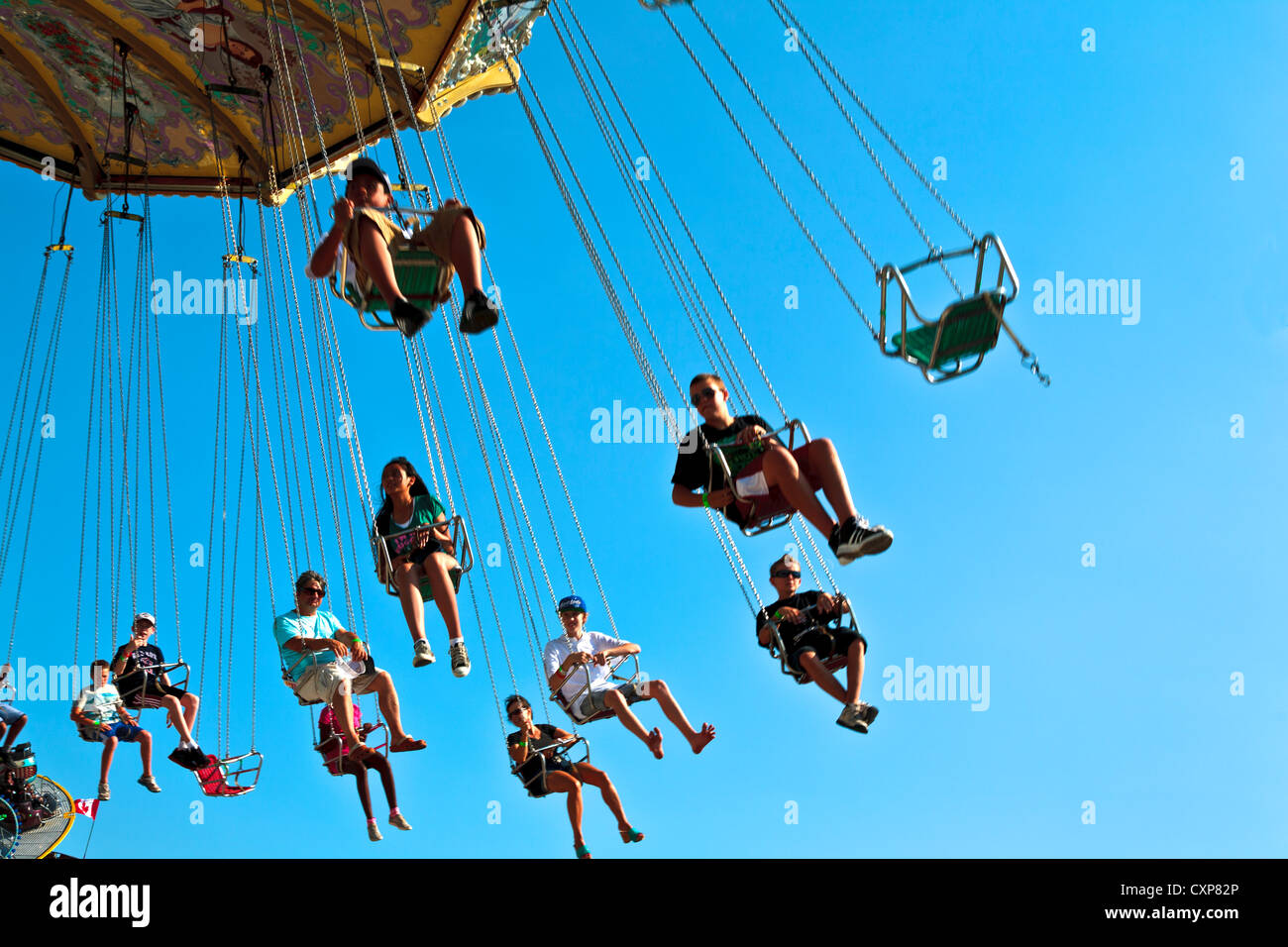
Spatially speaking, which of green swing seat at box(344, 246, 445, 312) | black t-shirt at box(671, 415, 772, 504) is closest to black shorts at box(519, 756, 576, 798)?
black t-shirt at box(671, 415, 772, 504)

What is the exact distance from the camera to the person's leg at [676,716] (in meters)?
7.57

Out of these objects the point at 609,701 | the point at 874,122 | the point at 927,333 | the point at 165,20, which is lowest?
the point at 609,701

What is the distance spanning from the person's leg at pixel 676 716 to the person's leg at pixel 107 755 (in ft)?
17.6

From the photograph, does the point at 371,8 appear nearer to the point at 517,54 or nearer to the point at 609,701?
the point at 517,54

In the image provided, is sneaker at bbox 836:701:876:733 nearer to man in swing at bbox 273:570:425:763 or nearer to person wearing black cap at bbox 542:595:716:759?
person wearing black cap at bbox 542:595:716:759

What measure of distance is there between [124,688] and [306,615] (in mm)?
3257

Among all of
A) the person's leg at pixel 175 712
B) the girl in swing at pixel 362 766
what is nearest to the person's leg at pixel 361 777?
the girl in swing at pixel 362 766

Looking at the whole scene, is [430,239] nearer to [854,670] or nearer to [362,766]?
[854,670]

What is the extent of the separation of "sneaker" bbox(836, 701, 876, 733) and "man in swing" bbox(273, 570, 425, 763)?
2640 mm

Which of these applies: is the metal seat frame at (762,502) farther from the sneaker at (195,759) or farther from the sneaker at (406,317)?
the sneaker at (195,759)

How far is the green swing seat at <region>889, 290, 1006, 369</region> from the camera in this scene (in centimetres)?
595
